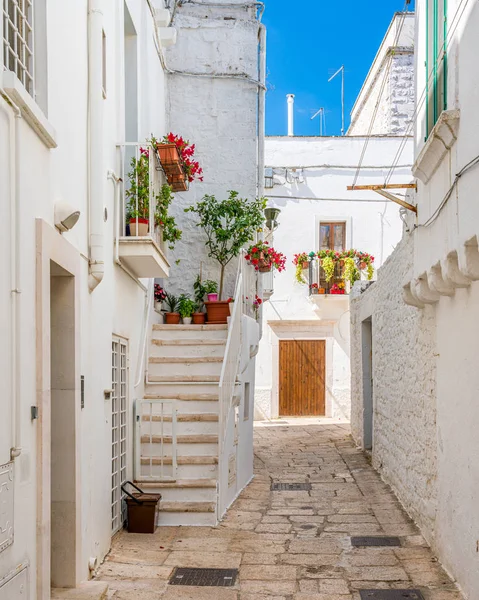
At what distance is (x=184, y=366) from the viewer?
373 inches

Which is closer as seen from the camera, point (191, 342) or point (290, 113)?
point (191, 342)

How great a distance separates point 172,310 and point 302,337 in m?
8.85

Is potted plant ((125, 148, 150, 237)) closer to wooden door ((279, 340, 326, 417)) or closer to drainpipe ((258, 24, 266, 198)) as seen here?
drainpipe ((258, 24, 266, 198))

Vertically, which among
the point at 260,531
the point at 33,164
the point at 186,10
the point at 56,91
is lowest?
the point at 260,531

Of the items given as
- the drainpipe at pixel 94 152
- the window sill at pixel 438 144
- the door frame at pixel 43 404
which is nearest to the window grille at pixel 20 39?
the door frame at pixel 43 404

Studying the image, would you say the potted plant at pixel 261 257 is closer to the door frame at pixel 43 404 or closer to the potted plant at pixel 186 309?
the potted plant at pixel 186 309

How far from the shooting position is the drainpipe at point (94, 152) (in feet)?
19.4

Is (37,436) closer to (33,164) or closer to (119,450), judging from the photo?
(33,164)

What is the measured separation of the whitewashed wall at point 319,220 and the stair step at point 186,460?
11136mm

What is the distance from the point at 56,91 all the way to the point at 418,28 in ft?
12.6

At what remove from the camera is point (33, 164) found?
426 centimetres

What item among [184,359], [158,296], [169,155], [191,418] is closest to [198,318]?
[158,296]

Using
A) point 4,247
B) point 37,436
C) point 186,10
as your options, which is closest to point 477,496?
point 37,436

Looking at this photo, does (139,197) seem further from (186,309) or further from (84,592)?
(84,592)
